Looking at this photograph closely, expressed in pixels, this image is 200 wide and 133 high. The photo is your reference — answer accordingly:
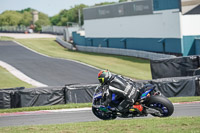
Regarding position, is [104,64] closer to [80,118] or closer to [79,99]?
[79,99]

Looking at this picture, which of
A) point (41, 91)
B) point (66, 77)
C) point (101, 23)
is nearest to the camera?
point (41, 91)

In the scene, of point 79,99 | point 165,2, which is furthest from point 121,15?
point 79,99

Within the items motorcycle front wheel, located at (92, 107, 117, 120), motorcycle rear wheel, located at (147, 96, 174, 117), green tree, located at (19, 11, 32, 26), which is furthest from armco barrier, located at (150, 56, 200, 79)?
green tree, located at (19, 11, 32, 26)

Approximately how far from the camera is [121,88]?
41.0 ft

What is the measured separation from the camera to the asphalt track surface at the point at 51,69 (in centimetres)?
3684

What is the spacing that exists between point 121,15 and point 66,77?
25918 mm

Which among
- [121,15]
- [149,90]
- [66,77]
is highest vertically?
[121,15]

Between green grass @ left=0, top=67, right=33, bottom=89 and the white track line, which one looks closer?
green grass @ left=0, top=67, right=33, bottom=89

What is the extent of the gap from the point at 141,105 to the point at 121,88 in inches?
33.5

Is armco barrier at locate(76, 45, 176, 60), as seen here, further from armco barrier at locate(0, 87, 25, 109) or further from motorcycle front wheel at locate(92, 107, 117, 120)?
motorcycle front wheel at locate(92, 107, 117, 120)

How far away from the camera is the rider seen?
12484 mm

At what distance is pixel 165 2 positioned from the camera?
50.8 meters

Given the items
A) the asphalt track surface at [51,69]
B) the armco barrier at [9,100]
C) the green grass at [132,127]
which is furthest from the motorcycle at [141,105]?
the asphalt track surface at [51,69]

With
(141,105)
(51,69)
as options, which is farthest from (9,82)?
(141,105)
